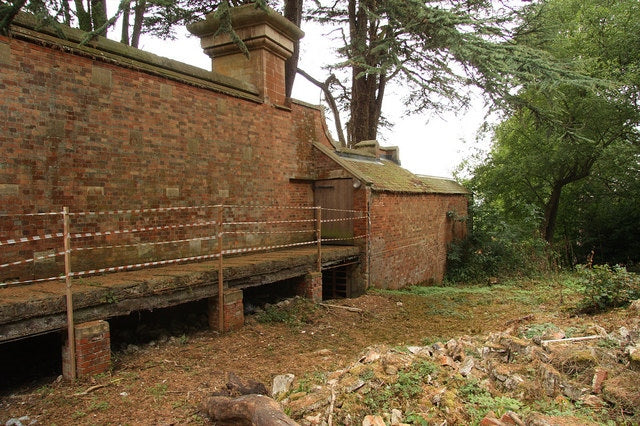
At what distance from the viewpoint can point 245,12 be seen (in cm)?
884

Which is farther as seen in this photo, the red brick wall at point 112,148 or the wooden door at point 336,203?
the wooden door at point 336,203

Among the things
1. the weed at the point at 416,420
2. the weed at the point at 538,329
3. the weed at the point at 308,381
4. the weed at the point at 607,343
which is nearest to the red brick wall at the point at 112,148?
the weed at the point at 308,381

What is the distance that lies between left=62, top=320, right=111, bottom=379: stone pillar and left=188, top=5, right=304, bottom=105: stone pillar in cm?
569

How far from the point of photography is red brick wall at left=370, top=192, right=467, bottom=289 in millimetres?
10133

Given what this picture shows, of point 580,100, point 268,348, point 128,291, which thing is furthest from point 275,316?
point 580,100

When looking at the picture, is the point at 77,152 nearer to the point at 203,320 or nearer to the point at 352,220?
the point at 203,320

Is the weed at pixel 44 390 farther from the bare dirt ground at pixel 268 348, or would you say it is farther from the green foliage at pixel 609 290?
the green foliage at pixel 609 290

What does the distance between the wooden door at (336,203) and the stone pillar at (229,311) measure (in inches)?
149

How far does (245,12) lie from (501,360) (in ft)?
26.5

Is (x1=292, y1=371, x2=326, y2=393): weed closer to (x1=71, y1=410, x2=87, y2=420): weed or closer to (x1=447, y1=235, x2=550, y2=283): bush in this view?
(x1=71, y1=410, x2=87, y2=420): weed

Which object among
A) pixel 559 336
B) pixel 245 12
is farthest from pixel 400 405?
pixel 245 12

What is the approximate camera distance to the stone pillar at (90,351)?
456 cm

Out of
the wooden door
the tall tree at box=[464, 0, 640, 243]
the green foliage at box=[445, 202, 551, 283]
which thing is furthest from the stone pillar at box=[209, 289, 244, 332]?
the tall tree at box=[464, 0, 640, 243]

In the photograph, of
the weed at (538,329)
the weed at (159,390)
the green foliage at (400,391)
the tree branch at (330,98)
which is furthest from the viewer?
the tree branch at (330,98)
